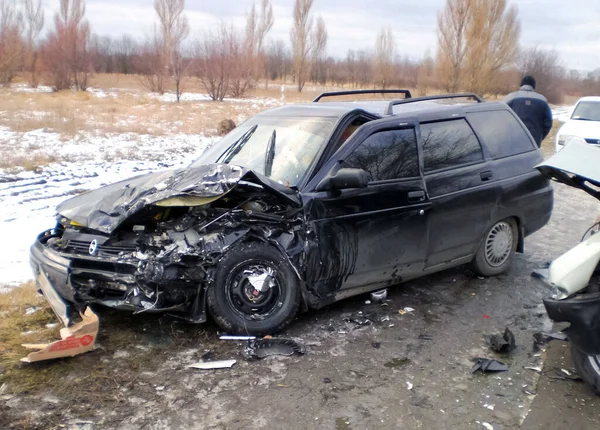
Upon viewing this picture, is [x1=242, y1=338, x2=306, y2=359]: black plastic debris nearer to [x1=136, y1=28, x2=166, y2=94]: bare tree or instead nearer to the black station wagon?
the black station wagon

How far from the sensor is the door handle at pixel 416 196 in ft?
14.1

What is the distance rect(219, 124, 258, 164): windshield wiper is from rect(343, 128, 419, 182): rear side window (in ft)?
3.83

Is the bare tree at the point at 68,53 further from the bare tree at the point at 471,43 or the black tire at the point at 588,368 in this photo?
the black tire at the point at 588,368

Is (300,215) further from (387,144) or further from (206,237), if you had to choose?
(387,144)

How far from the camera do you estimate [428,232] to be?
14.5 ft

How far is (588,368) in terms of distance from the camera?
125 inches

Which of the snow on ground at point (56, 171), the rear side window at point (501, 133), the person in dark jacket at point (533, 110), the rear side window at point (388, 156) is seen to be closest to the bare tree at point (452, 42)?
the snow on ground at point (56, 171)

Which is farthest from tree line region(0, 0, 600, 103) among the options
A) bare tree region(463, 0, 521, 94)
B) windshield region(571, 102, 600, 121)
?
windshield region(571, 102, 600, 121)

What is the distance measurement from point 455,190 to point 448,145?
47 cm

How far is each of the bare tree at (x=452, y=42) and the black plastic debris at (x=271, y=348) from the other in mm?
31762

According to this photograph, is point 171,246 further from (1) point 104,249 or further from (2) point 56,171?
(2) point 56,171

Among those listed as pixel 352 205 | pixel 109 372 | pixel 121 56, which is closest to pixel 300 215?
pixel 352 205

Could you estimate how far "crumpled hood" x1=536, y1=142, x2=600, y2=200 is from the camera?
3.19 m

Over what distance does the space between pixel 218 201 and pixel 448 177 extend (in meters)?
2.22
